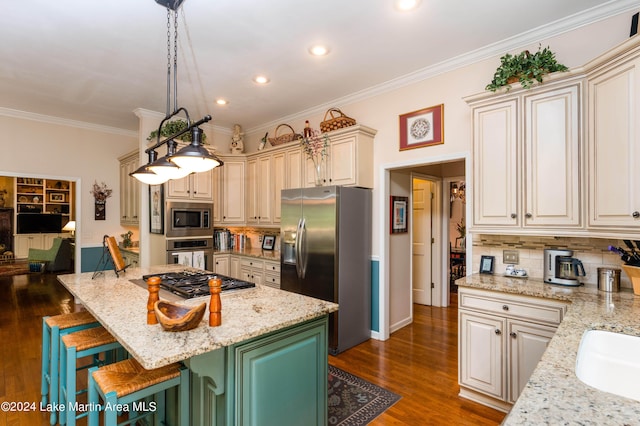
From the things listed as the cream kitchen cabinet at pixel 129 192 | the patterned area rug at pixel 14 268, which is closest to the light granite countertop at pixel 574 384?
the cream kitchen cabinet at pixel 129 192

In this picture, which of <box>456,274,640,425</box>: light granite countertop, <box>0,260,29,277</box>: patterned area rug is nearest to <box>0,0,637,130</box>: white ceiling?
<box>456,274,640,425</box>: light granite countertop

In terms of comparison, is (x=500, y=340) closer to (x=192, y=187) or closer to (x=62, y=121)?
(x=192, y=187)

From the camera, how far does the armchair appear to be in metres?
7.85

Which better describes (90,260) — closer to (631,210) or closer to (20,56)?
(20,56)

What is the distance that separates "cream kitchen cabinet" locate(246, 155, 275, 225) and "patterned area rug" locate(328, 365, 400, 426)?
258 centimetres

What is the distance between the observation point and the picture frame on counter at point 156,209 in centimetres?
438

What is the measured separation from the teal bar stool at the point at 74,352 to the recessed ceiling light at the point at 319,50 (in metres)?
2.71

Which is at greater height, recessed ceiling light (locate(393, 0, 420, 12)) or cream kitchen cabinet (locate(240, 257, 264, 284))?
recessed ceiling light (locate(393, 0, 420, 12))

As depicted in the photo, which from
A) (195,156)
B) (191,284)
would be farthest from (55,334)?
(195,156)

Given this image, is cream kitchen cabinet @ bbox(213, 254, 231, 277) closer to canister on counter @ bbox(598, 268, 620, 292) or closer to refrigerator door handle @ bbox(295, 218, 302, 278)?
refrigerator door handle @ bbox(295, 218, 302, 278)

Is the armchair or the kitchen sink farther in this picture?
the armchair

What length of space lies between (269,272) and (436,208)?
276cm

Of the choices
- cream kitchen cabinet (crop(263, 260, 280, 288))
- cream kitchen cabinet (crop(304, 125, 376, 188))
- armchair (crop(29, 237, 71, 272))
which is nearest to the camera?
cream kitchen cabinet (crop(304, 125, 376, 188))

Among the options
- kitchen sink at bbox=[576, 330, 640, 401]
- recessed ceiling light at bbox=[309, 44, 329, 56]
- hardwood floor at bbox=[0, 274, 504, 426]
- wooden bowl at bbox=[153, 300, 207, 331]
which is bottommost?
hardwood floor at bbox=[0, 274, 504, 426]
